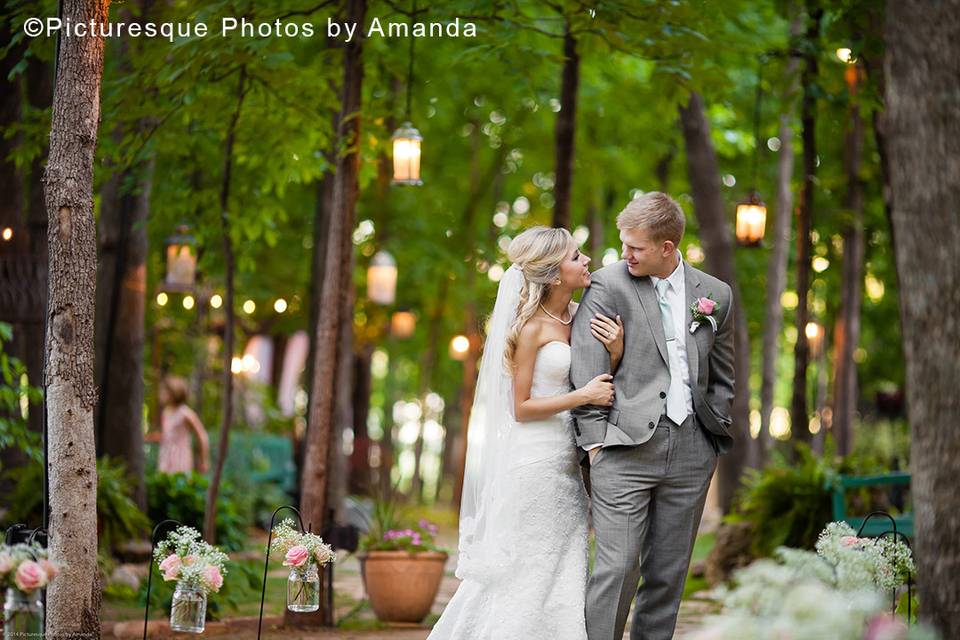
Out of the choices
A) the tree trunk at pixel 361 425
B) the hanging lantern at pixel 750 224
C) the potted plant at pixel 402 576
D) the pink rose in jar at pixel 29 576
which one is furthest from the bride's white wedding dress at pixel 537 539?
the tree trunk at pixel 361 425

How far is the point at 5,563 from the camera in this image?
203 inches

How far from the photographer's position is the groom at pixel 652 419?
20.5 feet

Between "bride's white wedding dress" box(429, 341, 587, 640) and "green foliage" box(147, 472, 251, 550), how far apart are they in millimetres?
8028

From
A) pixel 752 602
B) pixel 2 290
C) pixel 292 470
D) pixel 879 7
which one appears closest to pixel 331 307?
pixel 2 290

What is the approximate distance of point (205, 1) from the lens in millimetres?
9016

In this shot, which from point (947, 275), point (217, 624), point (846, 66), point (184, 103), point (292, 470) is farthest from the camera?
point (292, 470)

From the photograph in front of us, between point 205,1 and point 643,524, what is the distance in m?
5.04

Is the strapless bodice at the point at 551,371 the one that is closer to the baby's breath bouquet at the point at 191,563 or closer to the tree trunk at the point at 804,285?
the baby's breath bouquet at the point at 191,563

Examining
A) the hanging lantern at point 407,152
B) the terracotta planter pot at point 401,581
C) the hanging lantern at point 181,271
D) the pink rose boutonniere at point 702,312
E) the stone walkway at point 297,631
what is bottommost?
the stone walkway at point 297,631

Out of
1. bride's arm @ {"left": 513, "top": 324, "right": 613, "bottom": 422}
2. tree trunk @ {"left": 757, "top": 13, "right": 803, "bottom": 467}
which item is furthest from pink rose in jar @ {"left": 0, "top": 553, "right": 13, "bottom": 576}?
tree trunk @ {"left": 757, "top": 13, "right": 803, "bottom": 467}

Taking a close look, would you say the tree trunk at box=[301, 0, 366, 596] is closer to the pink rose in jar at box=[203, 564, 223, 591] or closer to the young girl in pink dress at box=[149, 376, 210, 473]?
the pink rose in jar at box=[203, 564, 223, 591]

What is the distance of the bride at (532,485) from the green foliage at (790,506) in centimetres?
477

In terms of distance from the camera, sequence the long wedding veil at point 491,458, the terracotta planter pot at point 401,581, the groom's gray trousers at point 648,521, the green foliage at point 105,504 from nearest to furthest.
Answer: the groom's gray trousers at point 648,521 < the long wedding veil at point 491,458 < the terracotta planter pot at point 401,581 < the green foliage at point 105,504

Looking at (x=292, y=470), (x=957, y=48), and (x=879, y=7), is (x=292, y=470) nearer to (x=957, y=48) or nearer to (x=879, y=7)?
(x=879, y=7)
